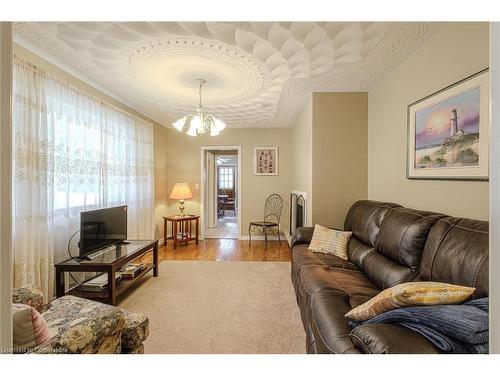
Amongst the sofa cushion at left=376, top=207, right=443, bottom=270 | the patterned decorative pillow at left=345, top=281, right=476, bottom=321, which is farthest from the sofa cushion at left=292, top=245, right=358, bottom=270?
the patterned decorative pillow at left=345, top=281, right=476, bottom=321

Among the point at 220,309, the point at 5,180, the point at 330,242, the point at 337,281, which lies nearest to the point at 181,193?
the point at 220,309

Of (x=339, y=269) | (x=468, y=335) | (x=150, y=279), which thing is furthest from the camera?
(x=150, y=279)

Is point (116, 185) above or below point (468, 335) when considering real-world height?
above

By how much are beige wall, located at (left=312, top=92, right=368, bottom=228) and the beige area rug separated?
137 cm

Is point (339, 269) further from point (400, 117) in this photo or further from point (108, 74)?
point (108, 74)

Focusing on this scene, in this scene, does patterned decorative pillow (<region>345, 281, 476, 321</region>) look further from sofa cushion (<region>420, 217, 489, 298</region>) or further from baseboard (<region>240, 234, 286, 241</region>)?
baseboard (<region>240, 234, 286, 241</region>)

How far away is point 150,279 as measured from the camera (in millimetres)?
3137

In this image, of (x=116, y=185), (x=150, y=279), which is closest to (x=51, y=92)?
(x=116, y=185)

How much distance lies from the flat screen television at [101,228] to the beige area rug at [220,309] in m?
0.67

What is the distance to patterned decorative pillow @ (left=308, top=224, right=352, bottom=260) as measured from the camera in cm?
249

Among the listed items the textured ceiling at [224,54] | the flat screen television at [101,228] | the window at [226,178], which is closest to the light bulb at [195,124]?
the textured ceiling at [224,54]

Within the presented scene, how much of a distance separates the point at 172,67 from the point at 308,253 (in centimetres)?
242

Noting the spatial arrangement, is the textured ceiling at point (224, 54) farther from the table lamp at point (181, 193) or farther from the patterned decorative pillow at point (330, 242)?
the table lamp at point (181, 193)

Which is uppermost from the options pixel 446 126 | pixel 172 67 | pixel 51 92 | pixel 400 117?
pixel 172 67
